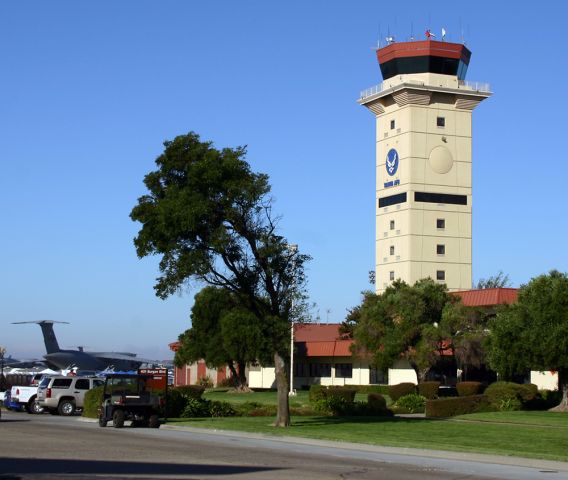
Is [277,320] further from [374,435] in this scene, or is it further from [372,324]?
[372,324]

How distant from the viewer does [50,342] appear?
167 meters

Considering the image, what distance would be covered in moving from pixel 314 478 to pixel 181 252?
54.4ft

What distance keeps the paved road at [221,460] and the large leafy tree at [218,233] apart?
518 centimetres

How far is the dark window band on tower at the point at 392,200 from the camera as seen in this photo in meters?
101

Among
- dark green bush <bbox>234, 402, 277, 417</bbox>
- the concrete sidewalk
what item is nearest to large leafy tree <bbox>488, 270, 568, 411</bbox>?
dark green bush <bbox>234, 402, 277, 417</bbox>

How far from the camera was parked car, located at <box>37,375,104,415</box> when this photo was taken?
47.8 meters

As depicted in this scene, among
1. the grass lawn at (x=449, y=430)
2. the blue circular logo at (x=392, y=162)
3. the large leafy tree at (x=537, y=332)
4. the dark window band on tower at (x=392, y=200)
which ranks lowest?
the grass lawn at (x=449, y=430)

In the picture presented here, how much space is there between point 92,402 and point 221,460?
21.6 m

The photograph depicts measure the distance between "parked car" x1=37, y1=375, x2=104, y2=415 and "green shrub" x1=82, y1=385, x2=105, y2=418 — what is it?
3.05 metres

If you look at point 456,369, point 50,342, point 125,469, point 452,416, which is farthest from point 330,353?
point 50,342

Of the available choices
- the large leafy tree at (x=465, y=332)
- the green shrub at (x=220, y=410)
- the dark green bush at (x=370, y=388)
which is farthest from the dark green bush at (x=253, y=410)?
the dark green bush at (x=370, y=388)

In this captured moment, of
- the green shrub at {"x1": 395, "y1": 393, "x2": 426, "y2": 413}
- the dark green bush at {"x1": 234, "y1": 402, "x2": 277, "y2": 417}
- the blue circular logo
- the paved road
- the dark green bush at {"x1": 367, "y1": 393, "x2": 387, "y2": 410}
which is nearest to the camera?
the paved road

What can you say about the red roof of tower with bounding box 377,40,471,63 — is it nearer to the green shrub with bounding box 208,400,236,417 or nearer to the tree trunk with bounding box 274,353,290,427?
the green shrub with bounding box 208,400,236,417

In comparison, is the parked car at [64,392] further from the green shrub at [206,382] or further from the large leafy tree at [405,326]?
the green shrub at [206,382]
